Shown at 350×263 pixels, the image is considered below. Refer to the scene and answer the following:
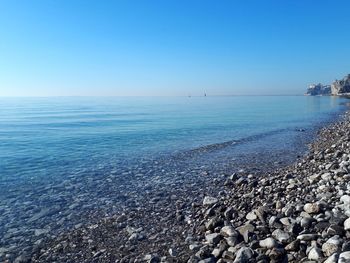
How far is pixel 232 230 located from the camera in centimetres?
795

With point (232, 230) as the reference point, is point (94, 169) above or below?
below

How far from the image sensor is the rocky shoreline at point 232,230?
6.44 metres

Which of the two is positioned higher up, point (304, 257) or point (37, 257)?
point (304, 257)

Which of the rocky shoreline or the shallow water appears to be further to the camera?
the shallow water

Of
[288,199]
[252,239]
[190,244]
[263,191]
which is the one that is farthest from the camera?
[263,191]

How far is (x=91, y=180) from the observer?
53.2 feet

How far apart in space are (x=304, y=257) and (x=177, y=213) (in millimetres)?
A: 5354

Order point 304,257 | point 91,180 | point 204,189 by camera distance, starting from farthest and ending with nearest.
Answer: point 91,180 → point 204,189 → point 304,257

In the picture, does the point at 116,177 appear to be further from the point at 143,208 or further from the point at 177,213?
the point at 177,213

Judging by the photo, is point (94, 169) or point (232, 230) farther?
point (94, 169)

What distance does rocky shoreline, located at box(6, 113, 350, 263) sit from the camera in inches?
253

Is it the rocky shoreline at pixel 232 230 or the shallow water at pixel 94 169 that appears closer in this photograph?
the rocky shoreline at pixel 232 230

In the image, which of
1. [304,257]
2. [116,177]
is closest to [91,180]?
[116,177]

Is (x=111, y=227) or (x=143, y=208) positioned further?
(x=143, y=208)
